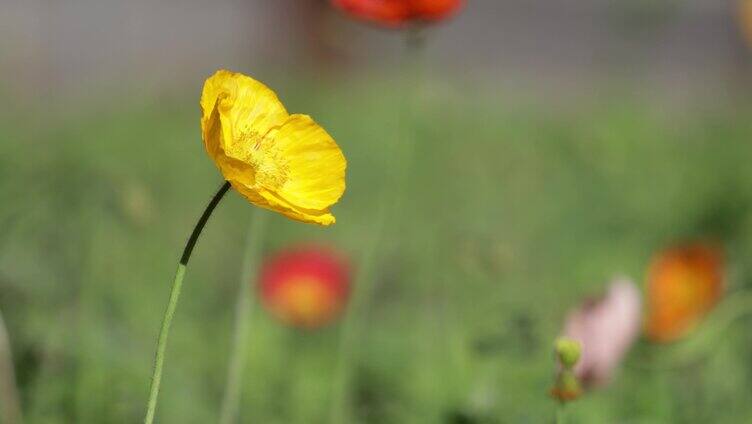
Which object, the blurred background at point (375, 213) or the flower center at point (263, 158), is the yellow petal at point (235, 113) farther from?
the blurred background at point (375, 213)

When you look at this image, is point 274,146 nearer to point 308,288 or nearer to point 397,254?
point 308,288

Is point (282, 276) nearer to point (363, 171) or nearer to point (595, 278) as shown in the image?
point (595, 278)

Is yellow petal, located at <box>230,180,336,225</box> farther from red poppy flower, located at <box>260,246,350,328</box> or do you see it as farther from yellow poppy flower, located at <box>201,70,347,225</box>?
red poppy flower, located at <box>260,246,350,328</box>

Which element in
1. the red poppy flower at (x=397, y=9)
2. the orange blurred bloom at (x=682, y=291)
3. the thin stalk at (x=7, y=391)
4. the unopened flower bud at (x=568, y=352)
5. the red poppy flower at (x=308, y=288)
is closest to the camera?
the unopened flower bud at (x=568, y=352)

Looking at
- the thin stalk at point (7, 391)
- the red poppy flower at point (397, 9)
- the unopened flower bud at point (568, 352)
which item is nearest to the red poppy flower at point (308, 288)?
the red poppy flower at point (397, 9)

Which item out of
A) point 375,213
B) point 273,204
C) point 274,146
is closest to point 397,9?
point 274,146

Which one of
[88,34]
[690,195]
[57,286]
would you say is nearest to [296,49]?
[88,34]
